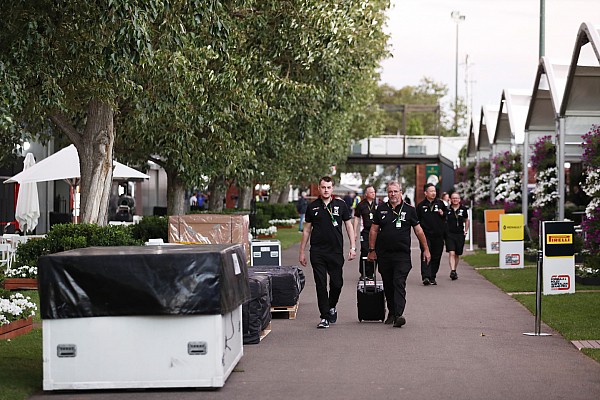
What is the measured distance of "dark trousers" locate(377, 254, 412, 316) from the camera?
1444 cm

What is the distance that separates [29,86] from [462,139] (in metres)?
76.0

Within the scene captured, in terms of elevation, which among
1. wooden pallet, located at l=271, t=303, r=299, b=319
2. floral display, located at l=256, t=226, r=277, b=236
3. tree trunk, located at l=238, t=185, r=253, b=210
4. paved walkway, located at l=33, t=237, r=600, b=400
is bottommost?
paved walkway, located at l=33, t=237, r=600, b=400

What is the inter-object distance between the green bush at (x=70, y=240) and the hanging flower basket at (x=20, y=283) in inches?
15.0

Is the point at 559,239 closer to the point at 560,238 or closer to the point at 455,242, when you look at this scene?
the point at 560,238

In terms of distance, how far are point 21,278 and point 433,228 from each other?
783cm

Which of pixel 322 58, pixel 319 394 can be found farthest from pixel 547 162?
pixel 319 394

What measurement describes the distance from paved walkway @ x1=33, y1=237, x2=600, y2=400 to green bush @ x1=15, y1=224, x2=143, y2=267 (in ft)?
14.2

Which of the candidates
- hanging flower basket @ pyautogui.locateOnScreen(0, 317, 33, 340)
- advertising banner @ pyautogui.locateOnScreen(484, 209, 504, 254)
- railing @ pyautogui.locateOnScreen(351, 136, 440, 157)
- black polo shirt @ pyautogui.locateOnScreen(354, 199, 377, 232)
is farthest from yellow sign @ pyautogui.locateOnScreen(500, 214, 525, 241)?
railing @ pyautogui.locateOnScreen(351, 136, 440, 157)

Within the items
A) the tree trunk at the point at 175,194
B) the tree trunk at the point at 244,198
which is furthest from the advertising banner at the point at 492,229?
the tree trunk at the point at 244,198

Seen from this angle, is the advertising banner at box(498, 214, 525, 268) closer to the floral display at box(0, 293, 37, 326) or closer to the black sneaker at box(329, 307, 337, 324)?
the black sneaker at box(329, 307, 337, 324)

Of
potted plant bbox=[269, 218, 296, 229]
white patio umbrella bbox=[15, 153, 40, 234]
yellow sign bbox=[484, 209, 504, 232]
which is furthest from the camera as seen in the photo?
potted plant bbox=[269, 218, 296, 229]

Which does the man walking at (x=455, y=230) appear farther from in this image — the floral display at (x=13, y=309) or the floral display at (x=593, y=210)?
the floral display at (x=13, y=309)

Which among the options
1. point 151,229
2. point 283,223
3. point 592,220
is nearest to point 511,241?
point 592,220

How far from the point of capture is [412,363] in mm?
11148
